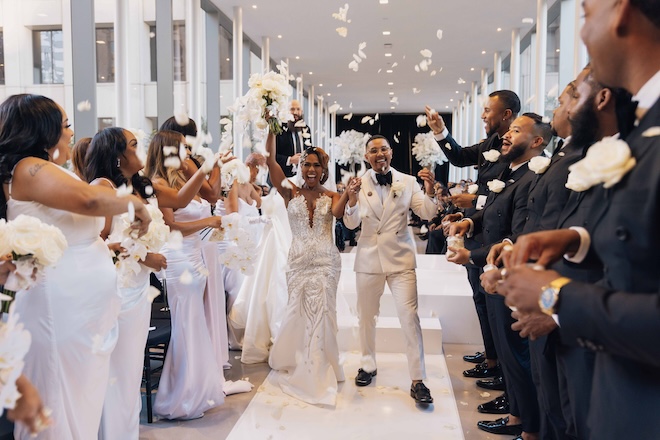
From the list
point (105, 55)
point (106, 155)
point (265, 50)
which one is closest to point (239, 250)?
point (106, 155)

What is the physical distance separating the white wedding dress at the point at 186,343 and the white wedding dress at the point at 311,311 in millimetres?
671

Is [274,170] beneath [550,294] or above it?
above

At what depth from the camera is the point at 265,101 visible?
153 inches

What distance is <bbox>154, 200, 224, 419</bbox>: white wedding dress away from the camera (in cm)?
373

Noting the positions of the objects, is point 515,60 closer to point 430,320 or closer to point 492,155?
point 430,320

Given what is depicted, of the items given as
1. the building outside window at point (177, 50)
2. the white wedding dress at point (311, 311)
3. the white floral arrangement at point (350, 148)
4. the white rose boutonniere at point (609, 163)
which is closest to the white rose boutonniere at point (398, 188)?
the white wedding dress at point (311, 311)

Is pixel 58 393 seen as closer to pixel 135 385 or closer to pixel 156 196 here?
pixel 135 385

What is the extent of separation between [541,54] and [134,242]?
7.35 metres

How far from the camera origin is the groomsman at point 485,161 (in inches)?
163

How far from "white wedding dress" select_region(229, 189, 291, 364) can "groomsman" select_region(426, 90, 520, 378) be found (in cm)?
155

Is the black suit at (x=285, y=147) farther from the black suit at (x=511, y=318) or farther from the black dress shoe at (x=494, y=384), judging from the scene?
the black suit at (x=511, y=318)

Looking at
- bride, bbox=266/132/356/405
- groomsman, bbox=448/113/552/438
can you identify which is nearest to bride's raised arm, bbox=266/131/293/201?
bride, bbox=266/132/356/405

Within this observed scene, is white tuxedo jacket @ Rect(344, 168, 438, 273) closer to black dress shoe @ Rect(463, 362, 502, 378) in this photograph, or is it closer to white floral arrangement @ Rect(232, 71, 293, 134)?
white floral arrangement @ Rect(232, 71, 293, 134)

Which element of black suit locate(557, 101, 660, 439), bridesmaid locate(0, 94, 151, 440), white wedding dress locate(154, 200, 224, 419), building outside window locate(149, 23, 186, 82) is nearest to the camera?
black suit locate(557, 101, 660, 439)
